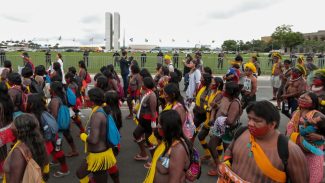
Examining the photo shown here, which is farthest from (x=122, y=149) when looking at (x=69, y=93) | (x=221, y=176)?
(x=221, y=176)

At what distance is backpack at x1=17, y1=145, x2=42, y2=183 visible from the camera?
3064mm

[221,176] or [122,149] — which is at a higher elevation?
[221,176]

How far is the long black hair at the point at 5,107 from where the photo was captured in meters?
5.06

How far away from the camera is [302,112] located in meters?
4.04

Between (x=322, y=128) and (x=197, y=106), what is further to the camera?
(x=197, y=106)

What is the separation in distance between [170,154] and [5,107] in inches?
127

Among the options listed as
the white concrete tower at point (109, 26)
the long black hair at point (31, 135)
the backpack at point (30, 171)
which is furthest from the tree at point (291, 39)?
the backpack at point (30, 171)

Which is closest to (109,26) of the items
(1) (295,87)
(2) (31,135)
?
(1) (295,87)

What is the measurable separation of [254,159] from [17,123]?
7.27 ft

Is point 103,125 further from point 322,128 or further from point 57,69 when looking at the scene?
point 57,69

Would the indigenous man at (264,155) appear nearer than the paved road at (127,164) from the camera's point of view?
Yes

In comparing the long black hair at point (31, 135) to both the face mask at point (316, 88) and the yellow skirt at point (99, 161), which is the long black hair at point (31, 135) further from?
the face mask at point (316, 88)

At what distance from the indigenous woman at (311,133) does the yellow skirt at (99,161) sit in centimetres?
233

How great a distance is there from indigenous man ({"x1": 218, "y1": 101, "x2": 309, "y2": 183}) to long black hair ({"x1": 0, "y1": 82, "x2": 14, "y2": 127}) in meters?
3.72
